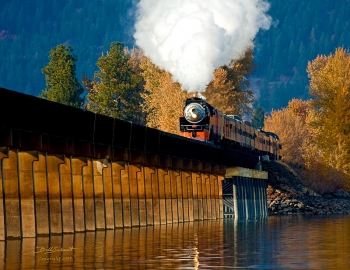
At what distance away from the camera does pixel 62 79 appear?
176m

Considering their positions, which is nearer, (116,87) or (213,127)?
(213,127)

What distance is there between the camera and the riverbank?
332ft

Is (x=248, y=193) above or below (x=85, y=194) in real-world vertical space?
Result: above

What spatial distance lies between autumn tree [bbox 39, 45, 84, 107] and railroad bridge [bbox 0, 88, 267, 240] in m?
97.9

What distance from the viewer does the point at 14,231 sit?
42.2 m

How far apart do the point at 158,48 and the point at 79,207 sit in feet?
159

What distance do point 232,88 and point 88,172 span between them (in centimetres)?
8859

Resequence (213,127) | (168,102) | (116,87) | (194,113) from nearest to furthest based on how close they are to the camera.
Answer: (194,113) → (213,127) → (168,102) → (116,87)

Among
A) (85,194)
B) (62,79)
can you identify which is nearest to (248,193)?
(85,194)

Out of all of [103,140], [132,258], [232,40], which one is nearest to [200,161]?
[103,140]

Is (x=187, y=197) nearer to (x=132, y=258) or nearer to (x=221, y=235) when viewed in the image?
(x=221, y=235)

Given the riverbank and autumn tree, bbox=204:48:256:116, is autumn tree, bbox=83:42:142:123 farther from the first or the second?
the riverbank

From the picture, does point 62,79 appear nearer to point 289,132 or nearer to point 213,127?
point 289,132

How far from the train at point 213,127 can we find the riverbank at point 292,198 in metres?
5.38
